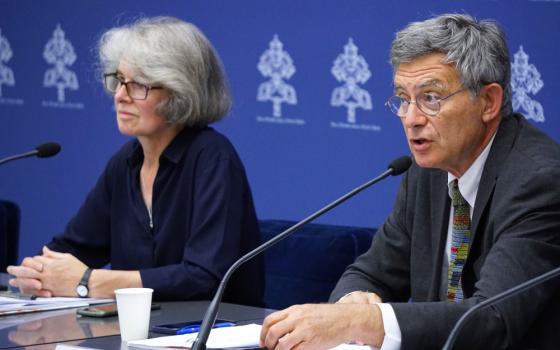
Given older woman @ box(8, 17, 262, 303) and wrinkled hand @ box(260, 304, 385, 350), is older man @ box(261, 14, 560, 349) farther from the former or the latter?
older woman @ box(8, 17, 262, 303)

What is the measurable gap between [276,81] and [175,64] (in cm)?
97

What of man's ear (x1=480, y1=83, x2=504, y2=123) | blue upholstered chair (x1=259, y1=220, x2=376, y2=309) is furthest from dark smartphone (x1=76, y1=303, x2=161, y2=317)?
man's ear (x1=480, y1=83, x2=504, y2=123)

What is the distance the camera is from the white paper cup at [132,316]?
2082 mm

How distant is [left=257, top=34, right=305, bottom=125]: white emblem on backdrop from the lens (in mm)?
3896

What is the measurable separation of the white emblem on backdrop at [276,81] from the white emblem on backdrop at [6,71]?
1.44 m

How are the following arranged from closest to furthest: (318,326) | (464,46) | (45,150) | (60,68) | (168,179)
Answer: (318,326) → (464,46) → (45,150) → (168,179) → (60,68)

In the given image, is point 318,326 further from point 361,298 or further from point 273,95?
point 273,95

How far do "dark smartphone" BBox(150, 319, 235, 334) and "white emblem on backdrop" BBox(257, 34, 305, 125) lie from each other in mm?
1703

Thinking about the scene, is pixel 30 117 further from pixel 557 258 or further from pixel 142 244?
pixel 557 258

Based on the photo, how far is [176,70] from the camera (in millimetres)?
3018

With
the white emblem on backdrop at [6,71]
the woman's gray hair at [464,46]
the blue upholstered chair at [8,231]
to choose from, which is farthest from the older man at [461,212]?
the white emblem on backdrop at [6,71]

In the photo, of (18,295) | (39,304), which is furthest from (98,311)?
(18,295)

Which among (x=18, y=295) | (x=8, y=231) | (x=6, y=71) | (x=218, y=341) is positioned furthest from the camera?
(x=6, y=71)

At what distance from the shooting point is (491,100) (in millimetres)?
2309
